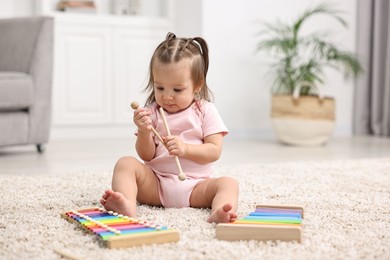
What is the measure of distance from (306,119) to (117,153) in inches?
45.3

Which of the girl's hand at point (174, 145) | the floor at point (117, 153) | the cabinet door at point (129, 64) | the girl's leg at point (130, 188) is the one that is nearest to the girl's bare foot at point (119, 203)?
the girl's leg at point (130, 188)

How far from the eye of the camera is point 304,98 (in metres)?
3.51

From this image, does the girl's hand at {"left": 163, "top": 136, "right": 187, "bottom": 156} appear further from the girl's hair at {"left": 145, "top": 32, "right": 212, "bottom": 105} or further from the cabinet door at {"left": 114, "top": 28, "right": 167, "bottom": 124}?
the cabinet door at {"left": 114, "top": 28, "right": 167, "bottom": 124}

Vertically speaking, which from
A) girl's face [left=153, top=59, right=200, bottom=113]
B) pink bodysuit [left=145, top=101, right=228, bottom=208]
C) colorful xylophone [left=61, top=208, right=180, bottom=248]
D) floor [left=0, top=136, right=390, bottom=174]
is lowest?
floor [left=0, top=136, right=390, bottom=174]

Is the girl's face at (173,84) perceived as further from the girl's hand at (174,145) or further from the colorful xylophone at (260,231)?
the colorful xylophone at (260,231)

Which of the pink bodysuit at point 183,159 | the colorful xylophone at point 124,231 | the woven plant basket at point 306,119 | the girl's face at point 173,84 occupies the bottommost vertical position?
the woven plant basket at point 306,119

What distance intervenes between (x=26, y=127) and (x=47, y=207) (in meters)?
1.51

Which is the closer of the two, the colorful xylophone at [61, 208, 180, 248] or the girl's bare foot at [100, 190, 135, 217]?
the colorful xylophone at [61, 208, 180, 248]

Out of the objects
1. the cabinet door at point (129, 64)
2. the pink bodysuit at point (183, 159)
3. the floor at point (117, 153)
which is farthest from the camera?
the cabinet door at point (129, 64)

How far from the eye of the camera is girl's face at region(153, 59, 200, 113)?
4.78 ft

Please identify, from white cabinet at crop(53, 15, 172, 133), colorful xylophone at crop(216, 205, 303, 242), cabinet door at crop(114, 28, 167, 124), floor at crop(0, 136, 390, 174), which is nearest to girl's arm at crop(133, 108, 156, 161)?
colorful xylophone at crop(216, 205, 303, 242)

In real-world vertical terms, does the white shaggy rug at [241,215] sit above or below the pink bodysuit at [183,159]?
below

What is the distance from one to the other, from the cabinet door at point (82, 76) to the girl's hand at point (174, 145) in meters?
2.69

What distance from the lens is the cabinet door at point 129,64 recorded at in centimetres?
416
